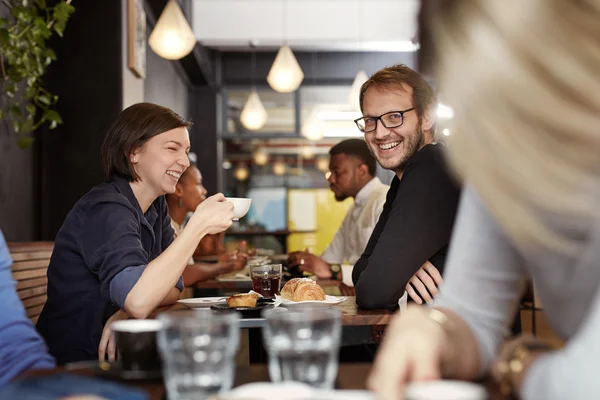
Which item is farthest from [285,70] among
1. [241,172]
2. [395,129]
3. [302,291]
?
[302,291]

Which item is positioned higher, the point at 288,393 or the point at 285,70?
the point at 285,70

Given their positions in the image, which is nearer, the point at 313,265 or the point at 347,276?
the point at 347,276

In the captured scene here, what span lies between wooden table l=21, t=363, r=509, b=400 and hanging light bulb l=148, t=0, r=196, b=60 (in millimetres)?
4566

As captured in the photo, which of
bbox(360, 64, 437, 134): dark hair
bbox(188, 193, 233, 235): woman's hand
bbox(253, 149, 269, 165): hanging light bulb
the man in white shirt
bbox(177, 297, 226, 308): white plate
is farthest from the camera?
bbox(253, 149, 269, 165): hanging light bulb

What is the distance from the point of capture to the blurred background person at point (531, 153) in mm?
810

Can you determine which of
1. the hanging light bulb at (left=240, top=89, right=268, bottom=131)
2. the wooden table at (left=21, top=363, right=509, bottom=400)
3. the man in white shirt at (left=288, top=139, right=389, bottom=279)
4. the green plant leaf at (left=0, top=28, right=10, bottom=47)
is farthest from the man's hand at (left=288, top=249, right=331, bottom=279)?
the hanging light bulb at (left=240, top=89, right=268, bottom=131)

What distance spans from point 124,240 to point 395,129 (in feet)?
3.72

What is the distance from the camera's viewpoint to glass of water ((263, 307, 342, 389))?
93 centimetres

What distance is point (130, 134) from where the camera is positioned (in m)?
2.55

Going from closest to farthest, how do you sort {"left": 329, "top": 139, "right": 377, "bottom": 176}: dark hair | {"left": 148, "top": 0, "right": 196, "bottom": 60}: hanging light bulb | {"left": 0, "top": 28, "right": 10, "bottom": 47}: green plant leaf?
1. {"left": 0, "top": 28, "right": 10, "bottom": 47}: green plant leaf
2. {"left": 329, "top": 139, "right": 377, "bottom": 176}: dark hair
3. {"left": 148, "top": 0, "right": 196, "bottom": 60}: hanging light bulb

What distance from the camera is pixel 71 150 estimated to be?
188 inches

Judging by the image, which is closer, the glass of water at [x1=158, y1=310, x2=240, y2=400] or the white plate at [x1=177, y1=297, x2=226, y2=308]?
the glass of water at [x1=158, y1=310, x2=240, y2=400]

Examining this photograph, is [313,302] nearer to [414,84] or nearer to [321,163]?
[414,84]

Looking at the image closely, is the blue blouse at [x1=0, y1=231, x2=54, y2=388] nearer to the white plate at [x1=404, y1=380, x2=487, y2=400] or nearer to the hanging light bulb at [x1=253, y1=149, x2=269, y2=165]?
the white plate at [x1=404, y1=380, x2=487, y2=400]
